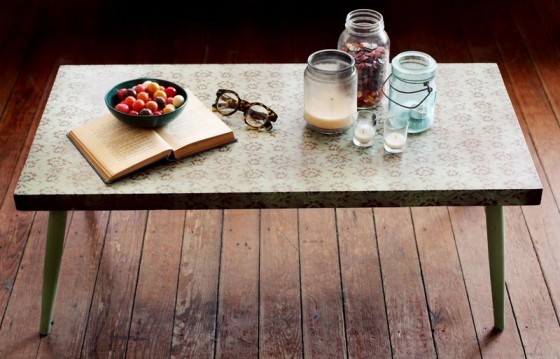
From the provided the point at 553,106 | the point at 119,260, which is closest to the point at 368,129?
the point at 119,260

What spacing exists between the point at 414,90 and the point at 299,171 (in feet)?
1.12

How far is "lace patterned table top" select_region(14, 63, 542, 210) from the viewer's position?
169 cm

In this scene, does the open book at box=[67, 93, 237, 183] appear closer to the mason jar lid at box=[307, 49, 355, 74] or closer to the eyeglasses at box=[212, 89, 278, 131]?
the eyeglasses at box=[212, 89, 278, 131]

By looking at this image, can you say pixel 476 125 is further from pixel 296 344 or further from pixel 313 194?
pixel 296 344

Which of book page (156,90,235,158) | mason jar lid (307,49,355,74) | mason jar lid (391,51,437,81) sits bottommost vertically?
book page (156,90,235,158)

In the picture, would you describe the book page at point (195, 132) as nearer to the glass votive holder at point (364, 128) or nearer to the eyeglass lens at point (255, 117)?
the eyeglass lens at point (255, 117)

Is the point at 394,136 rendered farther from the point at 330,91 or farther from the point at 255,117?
the point at 255,117

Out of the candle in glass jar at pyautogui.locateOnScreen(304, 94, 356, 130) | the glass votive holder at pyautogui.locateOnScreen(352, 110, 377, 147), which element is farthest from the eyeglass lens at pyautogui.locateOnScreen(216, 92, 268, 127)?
the glass votive holder at pyautogui.locateOnScreen(352, 110, 377, 147)

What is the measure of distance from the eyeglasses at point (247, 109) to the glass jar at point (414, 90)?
273 mm

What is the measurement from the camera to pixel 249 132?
1874mm

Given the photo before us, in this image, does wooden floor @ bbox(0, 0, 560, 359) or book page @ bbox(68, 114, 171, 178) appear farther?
wooden floor @ bbox(0, 0, 560, 359)

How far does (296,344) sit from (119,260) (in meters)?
0.53

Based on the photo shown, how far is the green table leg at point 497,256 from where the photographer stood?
1.79 metres

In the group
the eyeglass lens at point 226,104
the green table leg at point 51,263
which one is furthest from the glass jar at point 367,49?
the green table leg at point 51,263
